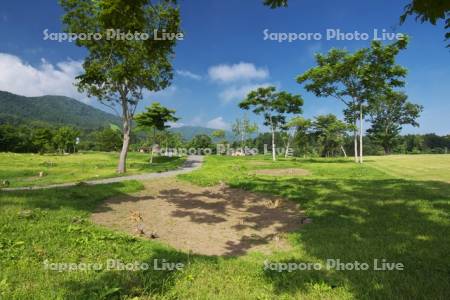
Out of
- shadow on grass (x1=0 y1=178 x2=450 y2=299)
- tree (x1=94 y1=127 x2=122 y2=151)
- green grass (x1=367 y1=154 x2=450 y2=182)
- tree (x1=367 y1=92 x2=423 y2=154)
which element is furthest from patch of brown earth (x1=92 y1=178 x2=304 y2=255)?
tree (x1=94 y1=127 x2=122 y2=151)

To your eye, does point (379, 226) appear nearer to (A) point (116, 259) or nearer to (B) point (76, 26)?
(A) point (116, 259)

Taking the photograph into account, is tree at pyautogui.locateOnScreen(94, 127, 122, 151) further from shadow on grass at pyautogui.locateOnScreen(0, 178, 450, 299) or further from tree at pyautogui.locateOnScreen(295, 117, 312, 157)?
shadow on grass at pyautogui.locateOnScreen(0, 178, 450, 299)

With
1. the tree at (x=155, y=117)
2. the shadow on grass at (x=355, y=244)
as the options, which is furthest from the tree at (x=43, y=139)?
the shadow on grass at (x=355, y=244)

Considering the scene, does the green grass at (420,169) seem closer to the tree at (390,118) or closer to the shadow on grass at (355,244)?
the shadow on grass at (355,244)

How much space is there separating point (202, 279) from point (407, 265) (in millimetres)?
3640

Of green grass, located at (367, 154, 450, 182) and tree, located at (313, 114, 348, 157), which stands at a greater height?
tree, located at (313, 114, 348, 157)

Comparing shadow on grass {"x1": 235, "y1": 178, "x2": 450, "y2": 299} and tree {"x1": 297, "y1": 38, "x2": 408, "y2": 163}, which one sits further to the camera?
tree {"x1": 297, "y1": 38, "x2": 408, "y2": 163}

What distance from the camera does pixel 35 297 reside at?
362 centimetres

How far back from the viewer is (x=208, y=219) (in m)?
8.76

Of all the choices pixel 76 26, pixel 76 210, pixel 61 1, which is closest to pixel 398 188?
pixel 76 210

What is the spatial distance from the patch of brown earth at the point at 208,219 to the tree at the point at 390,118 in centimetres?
6859

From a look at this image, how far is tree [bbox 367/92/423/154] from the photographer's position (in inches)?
2699

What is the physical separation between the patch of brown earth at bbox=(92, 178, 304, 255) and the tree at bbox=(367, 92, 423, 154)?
68588 mm

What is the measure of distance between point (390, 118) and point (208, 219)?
7637 centimetres
